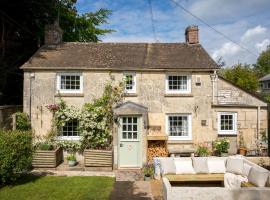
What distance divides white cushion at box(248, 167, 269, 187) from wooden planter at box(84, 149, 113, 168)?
714 centimetres

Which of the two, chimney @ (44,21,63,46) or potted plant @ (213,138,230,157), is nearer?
potted plant @ (213,138,230,157)

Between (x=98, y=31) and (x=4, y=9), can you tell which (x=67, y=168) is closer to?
(x=4, y=9)

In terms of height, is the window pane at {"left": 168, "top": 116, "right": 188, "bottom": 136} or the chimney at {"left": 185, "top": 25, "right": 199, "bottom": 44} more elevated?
the chimney at {"left": 185, "top": 25, "right": 199, "bottom": 44}

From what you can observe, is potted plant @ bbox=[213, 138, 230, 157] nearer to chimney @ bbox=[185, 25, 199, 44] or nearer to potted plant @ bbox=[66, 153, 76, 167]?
chimney @ bbox=[185, 25, 199, 44]

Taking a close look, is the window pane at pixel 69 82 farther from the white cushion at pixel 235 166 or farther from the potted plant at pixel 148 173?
the white cushion at pixel 235 166

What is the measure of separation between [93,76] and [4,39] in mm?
8151

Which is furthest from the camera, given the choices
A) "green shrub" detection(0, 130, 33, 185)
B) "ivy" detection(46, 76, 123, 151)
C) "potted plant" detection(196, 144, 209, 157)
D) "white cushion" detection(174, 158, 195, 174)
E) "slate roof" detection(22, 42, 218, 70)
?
"slate roof" detection(22, 42, 218, 70)

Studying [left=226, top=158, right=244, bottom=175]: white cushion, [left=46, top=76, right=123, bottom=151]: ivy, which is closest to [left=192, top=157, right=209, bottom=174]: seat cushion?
[left=226, top=158, right=244, bottom=175]: white cushion

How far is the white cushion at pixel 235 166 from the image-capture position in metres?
12.5

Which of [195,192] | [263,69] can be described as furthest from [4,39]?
[263,69]

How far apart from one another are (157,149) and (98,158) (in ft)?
10.6

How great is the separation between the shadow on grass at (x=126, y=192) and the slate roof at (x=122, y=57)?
22.3 ft

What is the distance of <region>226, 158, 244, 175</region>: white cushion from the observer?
490 inches

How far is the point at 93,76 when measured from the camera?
56.6 feet
